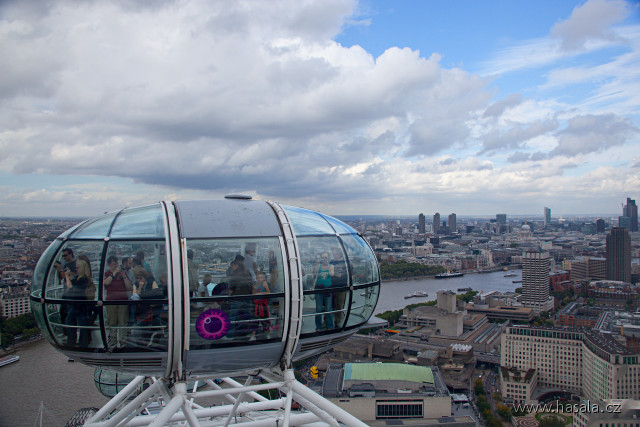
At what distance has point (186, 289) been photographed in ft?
5.59

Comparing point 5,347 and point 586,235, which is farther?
point 586,235

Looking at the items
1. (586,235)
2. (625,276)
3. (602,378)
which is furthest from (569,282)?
(586,235)

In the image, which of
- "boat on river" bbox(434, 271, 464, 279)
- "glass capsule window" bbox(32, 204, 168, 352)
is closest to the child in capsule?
"glass capsule window" bbox(32, 204, 168, 352)

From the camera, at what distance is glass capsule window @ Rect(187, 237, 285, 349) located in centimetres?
174

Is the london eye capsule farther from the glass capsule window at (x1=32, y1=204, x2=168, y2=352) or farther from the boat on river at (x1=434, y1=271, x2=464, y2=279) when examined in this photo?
the boat on river at (x1=434, y1=271, x2=464, y2=279)

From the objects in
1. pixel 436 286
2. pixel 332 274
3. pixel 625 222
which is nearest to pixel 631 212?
pixel 625 222

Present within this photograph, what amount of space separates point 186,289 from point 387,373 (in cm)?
997

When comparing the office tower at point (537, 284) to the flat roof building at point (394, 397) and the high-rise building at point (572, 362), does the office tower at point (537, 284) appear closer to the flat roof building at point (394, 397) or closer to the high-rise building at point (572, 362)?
the high-rise building at point (572, 362)

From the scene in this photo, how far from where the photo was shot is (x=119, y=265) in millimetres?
1740

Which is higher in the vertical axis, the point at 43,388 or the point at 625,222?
the point at 625,222

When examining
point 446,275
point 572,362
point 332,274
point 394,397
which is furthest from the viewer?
point 446,275

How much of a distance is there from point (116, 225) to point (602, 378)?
37.8ft

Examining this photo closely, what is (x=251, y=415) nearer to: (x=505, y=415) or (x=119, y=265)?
(x=119, y=265)

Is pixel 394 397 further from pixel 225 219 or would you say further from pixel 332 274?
pixel 225 219
